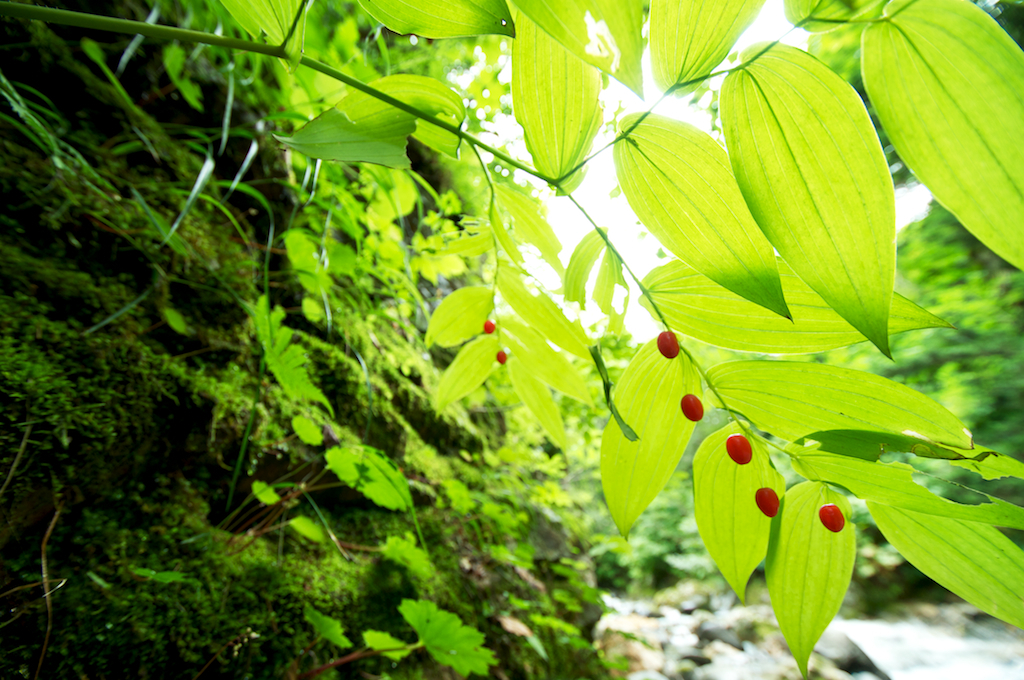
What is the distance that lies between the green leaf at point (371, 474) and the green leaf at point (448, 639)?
0.18 m

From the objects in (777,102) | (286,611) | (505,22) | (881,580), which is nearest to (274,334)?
(286,611)

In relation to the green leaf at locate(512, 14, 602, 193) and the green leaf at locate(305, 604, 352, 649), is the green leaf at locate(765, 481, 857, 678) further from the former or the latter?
the green leaf at locate(305, 604, 352, 649)

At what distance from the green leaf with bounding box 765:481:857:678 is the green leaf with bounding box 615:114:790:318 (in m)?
0.15

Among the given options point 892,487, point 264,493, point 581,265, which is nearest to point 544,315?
point 581,265

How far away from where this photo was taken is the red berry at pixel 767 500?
10.8 inches

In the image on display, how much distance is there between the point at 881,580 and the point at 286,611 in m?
6.96

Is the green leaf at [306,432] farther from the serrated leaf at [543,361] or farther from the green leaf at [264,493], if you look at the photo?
the serrated leaf at [543,361]

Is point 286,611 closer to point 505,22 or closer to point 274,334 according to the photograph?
point 274,334

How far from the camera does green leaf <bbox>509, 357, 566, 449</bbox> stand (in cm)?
45

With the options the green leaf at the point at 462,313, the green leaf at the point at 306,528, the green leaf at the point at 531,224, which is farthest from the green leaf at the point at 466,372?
the green leaf at the point at 306,528

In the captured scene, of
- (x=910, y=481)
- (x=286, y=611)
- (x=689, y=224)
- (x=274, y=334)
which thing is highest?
(x=689, y=224)

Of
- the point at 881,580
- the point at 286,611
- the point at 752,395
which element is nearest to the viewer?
the point at 752,395

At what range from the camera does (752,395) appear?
0.97 feet

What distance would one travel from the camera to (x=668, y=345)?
0.98 feet
